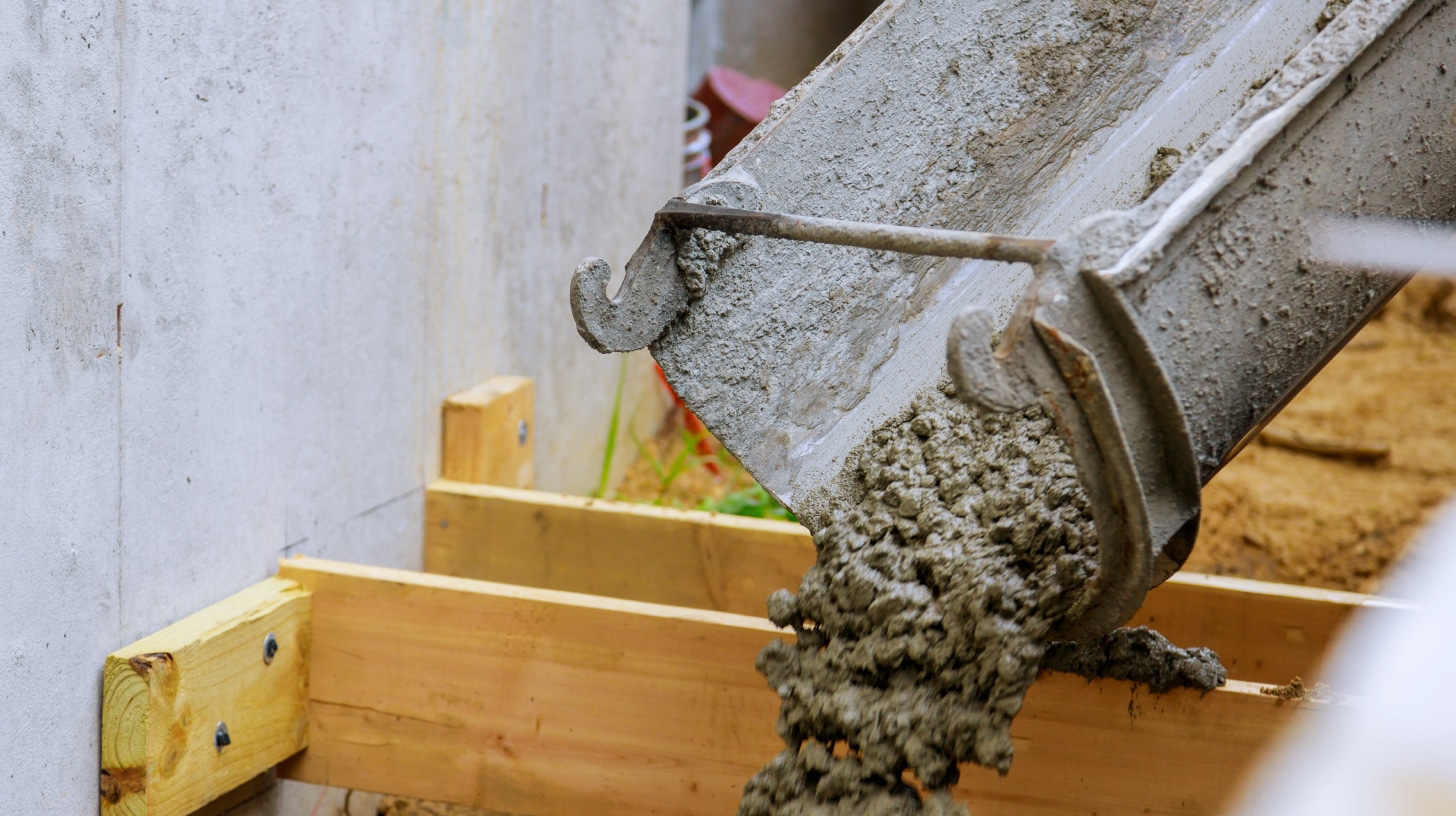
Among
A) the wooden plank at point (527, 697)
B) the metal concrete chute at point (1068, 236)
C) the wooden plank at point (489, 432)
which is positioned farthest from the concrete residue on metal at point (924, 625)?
the wooden plank at point (489, 432)

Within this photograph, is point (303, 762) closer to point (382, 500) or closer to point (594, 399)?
point (382, 500)

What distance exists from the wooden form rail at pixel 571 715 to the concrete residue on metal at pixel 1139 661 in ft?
0.09

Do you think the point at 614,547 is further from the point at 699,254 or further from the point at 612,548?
the point at 699,254

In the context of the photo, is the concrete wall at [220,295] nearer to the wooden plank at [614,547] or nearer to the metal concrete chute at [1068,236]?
the wooden plank at [614,547]

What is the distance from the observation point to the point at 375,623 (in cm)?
173

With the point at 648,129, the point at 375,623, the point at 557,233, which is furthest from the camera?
the point at 648,129

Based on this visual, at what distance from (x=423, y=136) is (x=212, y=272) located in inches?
26.4

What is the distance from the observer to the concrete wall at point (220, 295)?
129 centimetres

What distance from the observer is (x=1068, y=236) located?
1.02 meters

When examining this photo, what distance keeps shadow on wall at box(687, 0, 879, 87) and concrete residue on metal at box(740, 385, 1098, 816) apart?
487 cm

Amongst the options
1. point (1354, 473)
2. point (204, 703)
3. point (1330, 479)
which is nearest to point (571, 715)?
point (204, 703)

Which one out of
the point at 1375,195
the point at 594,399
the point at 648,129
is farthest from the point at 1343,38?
the point at 648,129

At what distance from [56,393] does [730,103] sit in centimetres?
363

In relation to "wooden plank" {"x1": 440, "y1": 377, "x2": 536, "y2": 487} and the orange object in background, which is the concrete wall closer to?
"wooden plank" {"x1": 440, "y1": 377, "x2": 536, "y2": 487}
